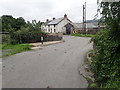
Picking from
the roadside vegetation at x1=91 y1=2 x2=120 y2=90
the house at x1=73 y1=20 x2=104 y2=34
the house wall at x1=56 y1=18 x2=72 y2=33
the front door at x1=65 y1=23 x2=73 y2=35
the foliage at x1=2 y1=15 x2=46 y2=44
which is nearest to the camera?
the roadside vegetation at x1=91 y1=2 x2=120 y2=90

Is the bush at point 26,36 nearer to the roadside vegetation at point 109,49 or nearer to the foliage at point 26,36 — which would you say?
the foliage at point 26,36

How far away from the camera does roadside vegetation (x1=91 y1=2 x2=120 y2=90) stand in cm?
573

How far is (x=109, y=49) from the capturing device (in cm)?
605

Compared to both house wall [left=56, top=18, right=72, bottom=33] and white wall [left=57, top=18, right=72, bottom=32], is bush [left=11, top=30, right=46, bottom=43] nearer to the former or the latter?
house wall [left=56, top=18, right=72, bottom=33]

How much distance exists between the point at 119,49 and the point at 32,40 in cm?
1940

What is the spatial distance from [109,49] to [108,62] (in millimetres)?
515

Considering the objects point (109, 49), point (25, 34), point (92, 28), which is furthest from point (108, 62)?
point (92, 28)

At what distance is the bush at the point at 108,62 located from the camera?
560 cm

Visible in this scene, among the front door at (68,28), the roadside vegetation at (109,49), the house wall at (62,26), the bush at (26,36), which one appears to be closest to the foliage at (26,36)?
the bush at (26,36)

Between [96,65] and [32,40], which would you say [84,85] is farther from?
[32,40]

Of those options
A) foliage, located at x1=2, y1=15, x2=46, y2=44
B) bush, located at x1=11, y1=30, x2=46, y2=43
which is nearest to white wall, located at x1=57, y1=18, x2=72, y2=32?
foliage, located at x1=2, y1=15, x2=46, y2=44

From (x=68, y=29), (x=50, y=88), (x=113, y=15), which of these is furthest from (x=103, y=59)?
(x=68, y=29)

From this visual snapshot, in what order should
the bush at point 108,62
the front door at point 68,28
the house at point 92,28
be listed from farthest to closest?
the front door at point 68,28
the house at point 92,28
the bush at point 108,62

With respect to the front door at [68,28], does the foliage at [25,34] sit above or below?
below
